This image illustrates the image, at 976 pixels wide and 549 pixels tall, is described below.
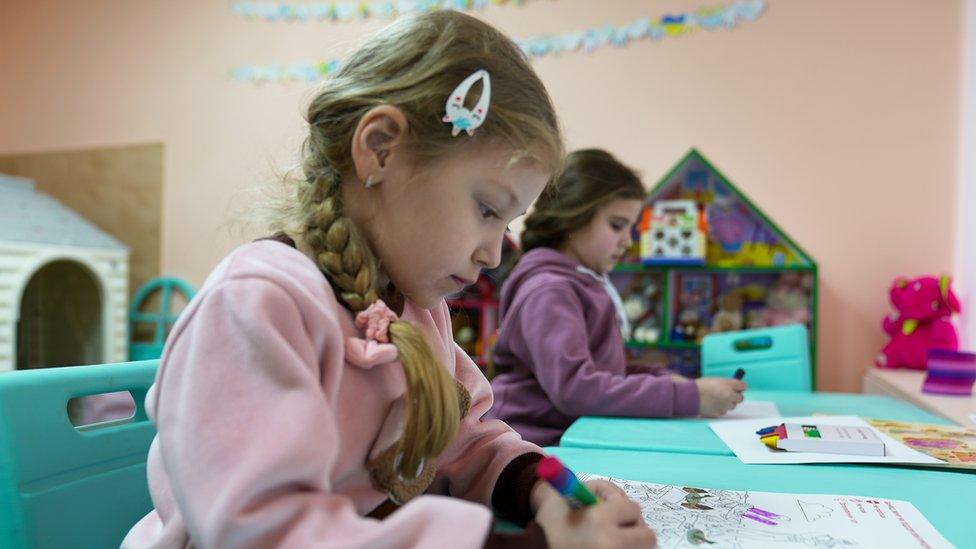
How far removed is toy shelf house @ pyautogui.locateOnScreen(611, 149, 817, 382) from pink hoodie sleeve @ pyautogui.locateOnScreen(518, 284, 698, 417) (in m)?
0.93

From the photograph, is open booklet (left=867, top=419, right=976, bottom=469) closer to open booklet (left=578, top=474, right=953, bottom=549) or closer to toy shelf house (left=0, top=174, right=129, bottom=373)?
open booklet (left=578, top=474, right=953, bottom=549)

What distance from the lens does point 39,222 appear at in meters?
2.62

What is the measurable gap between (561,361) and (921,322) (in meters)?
1.43

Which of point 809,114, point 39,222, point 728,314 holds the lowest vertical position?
point 728,314

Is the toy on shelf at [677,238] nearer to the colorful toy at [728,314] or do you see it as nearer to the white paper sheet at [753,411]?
the colorful toy at [728,314]

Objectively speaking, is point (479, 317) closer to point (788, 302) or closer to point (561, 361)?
point (788, 302)

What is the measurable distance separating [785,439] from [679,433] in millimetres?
158

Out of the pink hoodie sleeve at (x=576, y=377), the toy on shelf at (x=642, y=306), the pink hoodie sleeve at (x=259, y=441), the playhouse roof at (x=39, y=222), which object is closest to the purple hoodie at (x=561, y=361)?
the pink hoodie sleeve at (x=576, y=377)

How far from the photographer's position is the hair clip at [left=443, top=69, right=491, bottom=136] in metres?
0.55

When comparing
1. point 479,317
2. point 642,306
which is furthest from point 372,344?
point 479,317

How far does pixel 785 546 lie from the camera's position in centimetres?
50

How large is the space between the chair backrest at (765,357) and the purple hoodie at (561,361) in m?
0.38

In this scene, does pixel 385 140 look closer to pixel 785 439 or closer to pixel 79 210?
pixel 785 439

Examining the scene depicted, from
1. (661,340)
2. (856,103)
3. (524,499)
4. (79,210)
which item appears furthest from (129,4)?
(524,499)
